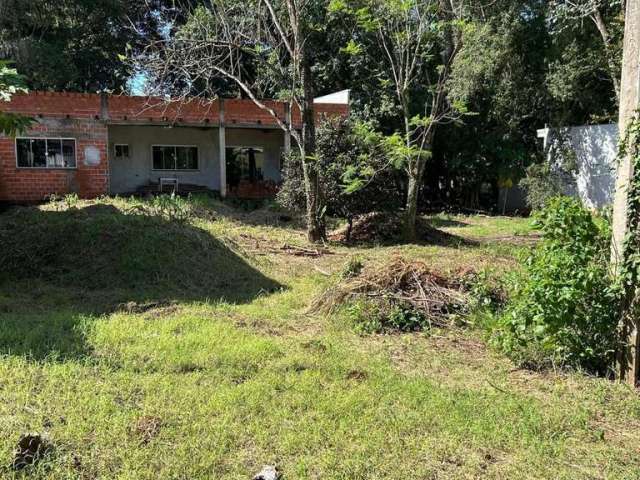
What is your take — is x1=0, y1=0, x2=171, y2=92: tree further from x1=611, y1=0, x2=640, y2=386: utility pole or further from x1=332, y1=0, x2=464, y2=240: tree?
x1=611, y1=0, x2=640, y2=386: utility pole

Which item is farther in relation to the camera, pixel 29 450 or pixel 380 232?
pixel 380 232

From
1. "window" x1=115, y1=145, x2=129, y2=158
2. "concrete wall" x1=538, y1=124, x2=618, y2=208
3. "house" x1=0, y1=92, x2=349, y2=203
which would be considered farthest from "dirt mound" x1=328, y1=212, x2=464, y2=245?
"window" x1=115, y1=145, x2=129, y2=158

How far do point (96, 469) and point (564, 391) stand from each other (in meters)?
3.47

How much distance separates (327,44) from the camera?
914 inches

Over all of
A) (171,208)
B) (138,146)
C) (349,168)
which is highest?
(138,146)

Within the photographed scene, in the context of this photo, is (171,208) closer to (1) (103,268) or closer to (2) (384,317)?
(1) (103,268)

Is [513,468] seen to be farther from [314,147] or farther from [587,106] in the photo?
[587,106]

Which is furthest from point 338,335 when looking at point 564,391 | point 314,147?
point 314,147

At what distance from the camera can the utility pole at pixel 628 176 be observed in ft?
15.0

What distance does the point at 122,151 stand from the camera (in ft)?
68.6

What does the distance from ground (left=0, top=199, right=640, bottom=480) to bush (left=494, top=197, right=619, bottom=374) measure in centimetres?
28

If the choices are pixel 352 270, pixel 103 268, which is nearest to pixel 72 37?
pixel 103 268

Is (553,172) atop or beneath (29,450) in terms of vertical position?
atop

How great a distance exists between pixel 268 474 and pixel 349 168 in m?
10.3
